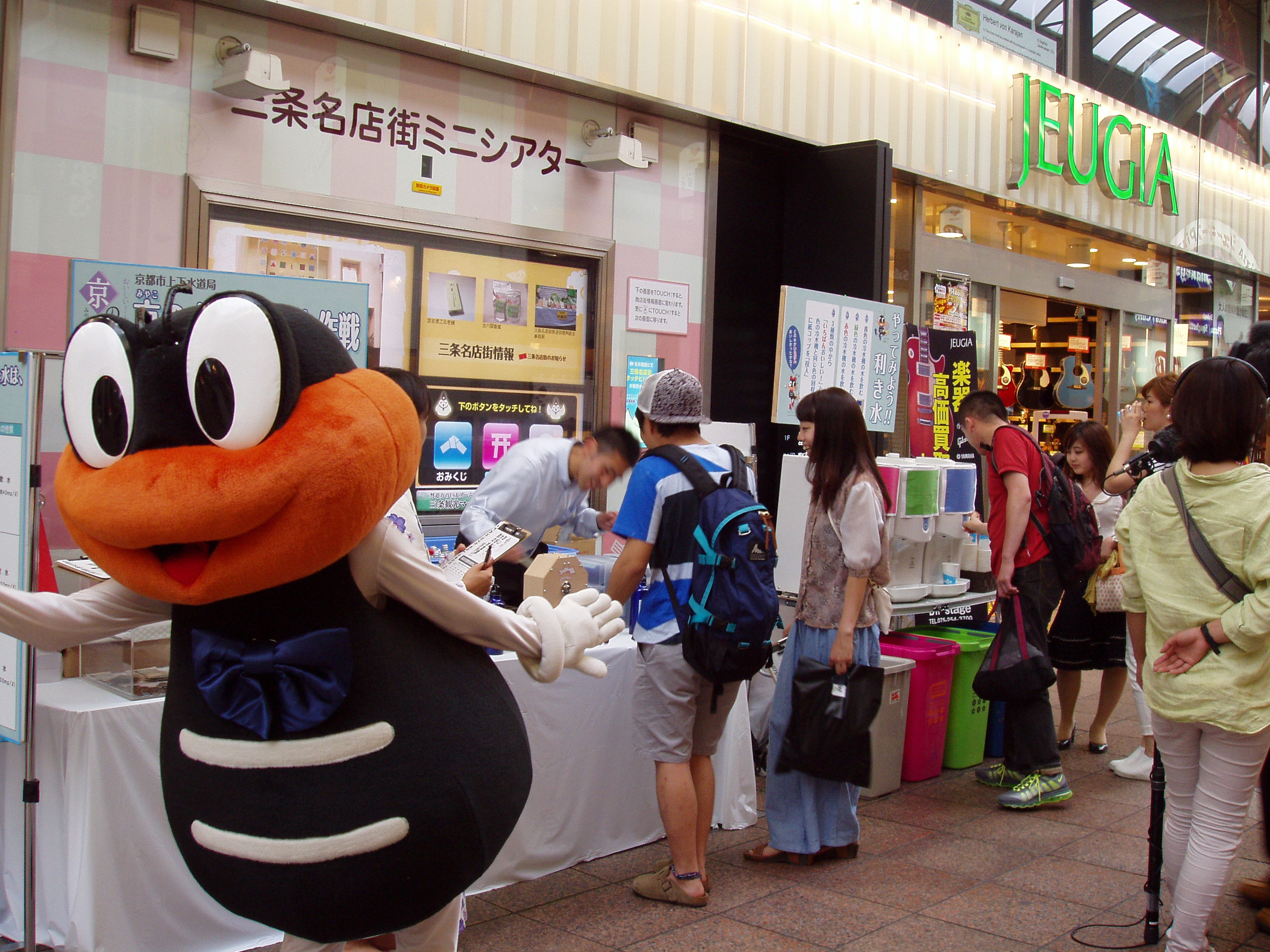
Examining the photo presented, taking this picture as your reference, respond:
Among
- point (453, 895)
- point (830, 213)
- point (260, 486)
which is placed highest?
point (830, 213)

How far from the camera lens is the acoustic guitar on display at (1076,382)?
11.1m

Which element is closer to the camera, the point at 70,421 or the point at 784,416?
the point at 70,421

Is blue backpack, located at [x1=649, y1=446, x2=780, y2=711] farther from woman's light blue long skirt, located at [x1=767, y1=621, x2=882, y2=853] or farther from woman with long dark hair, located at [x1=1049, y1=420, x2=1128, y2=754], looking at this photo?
woman with long dark hair, located at [x1=1049, y1=420, x2=1128, y2=754]

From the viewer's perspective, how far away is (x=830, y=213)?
24.7ft

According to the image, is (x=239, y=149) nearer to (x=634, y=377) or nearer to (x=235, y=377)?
(x=634, y=377)

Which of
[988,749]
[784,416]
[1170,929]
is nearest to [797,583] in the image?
[784,416]

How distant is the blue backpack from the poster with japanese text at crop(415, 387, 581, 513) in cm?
226

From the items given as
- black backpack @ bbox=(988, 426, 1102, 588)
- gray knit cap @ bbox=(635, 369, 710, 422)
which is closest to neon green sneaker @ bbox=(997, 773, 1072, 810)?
black backpack @ bbox=(988, 426, 1102, 588)

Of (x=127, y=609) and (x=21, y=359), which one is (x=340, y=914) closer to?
(x=127, y=609)

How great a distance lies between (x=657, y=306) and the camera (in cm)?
684

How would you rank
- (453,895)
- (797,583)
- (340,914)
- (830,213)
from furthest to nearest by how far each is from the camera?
(830,213) < (797,583) < (453,895) < (340,914)

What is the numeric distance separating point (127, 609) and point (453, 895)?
852 millimetres

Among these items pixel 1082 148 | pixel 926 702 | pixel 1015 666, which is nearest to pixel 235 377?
pixel 1015 666

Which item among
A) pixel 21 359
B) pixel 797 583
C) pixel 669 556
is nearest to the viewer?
pixel 21 359
